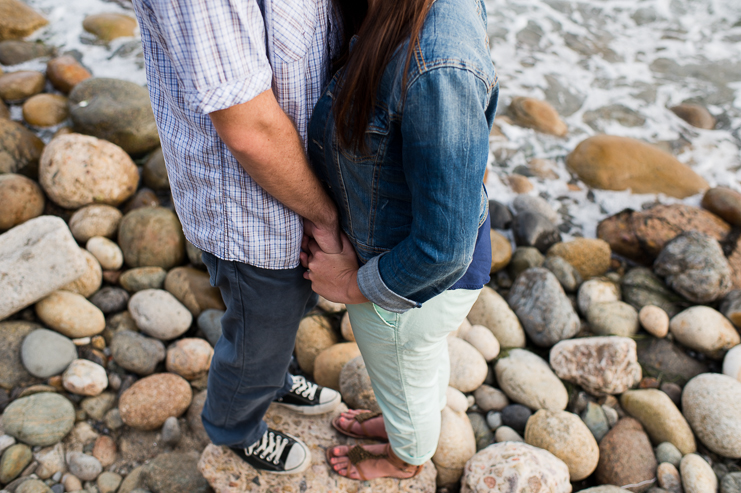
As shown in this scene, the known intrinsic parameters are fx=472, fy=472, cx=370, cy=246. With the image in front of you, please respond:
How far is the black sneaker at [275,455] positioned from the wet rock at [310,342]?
0.67 meters

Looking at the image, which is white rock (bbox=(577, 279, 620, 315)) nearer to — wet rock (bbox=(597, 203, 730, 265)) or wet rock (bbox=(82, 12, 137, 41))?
wet rock (bbox=(597, 203, 730, 265))

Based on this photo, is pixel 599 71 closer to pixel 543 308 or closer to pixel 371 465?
pixel 543 308

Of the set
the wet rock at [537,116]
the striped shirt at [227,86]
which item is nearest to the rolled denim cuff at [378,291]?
the striped shirt at [227,86]

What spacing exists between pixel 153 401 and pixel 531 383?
1971 mm

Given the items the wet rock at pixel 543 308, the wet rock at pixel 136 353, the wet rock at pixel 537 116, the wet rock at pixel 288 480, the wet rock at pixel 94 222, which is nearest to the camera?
the wet rock at pixel 288 480

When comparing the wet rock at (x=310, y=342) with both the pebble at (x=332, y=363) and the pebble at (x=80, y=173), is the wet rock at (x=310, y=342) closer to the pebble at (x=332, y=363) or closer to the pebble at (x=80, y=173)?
the pebble at (x=332, y=363)

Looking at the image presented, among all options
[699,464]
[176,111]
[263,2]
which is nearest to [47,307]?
[176,111]

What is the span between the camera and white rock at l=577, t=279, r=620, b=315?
3123mm

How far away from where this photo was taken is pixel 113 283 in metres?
2.92

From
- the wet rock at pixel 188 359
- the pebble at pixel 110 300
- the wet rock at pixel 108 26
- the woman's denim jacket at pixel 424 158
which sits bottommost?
the wet rock at pixel 188 359

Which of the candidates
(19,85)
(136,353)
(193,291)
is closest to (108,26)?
(19,85)

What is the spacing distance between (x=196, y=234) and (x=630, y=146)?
449 cm

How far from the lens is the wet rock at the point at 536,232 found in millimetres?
3586

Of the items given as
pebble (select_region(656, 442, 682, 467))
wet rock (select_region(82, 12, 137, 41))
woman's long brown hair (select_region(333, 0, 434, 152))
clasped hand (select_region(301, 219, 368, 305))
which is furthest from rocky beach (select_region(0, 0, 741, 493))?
woman's long brown hair (select_region(333, 0, 434, 152))
